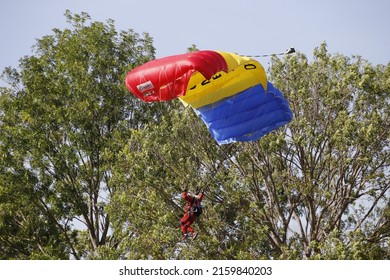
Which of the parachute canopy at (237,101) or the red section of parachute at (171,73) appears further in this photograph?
the parachute canopy at (237,101)

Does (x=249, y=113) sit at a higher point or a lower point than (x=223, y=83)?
lower

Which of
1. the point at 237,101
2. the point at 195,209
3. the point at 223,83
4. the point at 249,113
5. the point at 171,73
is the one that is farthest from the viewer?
the point at 249,113

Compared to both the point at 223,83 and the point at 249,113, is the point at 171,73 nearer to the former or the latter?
the point at 223,83

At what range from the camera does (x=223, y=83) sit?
21.5 meters

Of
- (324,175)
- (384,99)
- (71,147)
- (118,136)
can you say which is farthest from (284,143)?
(71,147)

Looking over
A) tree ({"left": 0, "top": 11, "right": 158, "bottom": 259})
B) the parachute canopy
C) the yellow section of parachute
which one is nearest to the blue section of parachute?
the parachute canopy

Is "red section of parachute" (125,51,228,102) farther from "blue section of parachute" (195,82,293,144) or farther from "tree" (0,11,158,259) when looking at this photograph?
"tree" (0,11,158,259)

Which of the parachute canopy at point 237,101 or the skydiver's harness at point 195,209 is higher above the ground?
the parachute canopy at point 237,101

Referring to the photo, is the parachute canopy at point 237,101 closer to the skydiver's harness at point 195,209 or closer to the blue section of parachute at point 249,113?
the blue section of parachute at point 249,113

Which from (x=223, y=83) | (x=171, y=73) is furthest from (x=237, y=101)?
(x=171, y=73)

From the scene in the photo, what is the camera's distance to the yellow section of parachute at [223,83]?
2111 cm

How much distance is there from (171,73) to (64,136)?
1460cm

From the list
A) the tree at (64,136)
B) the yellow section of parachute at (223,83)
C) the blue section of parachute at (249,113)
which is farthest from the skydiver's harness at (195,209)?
the tree at (64,136)

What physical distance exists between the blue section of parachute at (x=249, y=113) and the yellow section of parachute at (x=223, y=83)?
21cm
